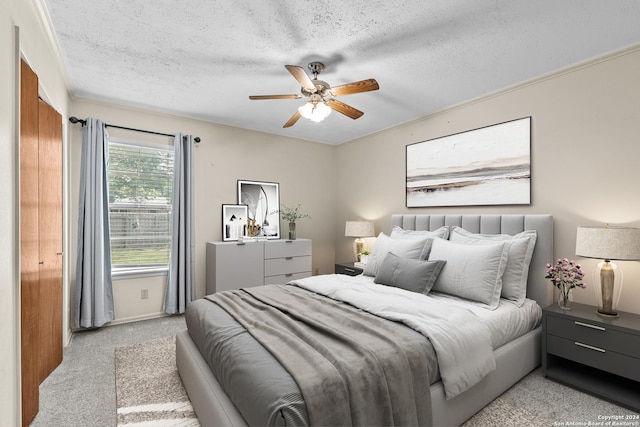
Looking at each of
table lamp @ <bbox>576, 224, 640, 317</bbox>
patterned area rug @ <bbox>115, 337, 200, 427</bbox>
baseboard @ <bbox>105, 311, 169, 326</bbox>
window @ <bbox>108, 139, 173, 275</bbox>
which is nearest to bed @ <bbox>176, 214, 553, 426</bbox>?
patterned area rug @ <bbox>115, 337, 200, 427</bbox>

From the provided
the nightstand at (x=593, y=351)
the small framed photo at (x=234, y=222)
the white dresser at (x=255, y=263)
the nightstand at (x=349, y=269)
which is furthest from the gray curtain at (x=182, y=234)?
the nightstand at (x=593, y=351)

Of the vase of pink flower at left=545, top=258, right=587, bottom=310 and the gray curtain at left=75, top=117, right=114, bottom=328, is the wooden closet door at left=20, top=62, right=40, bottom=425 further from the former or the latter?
the vase of pink flower at left=545, top=258, right=587, bottom=310

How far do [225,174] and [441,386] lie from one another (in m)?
3.67

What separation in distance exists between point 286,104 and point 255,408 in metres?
3.09

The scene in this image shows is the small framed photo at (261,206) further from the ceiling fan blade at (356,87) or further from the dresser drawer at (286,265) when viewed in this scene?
the ceiling fan blade at (356,87)

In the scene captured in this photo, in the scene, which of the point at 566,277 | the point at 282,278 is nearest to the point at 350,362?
the point at 566,277

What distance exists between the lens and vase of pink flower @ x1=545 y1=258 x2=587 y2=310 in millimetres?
2453

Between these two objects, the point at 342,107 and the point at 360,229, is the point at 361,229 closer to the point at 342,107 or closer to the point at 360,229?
the point at 360,229

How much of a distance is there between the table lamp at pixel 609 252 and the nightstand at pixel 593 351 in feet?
0.42

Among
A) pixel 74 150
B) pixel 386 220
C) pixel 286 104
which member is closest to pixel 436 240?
pixel 386 220

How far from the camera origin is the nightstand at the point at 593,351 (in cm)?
206

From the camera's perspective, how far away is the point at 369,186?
15.7 ft

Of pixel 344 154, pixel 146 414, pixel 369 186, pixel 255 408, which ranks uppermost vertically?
pixel 344 154

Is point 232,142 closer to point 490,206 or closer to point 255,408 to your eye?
point 490,206
